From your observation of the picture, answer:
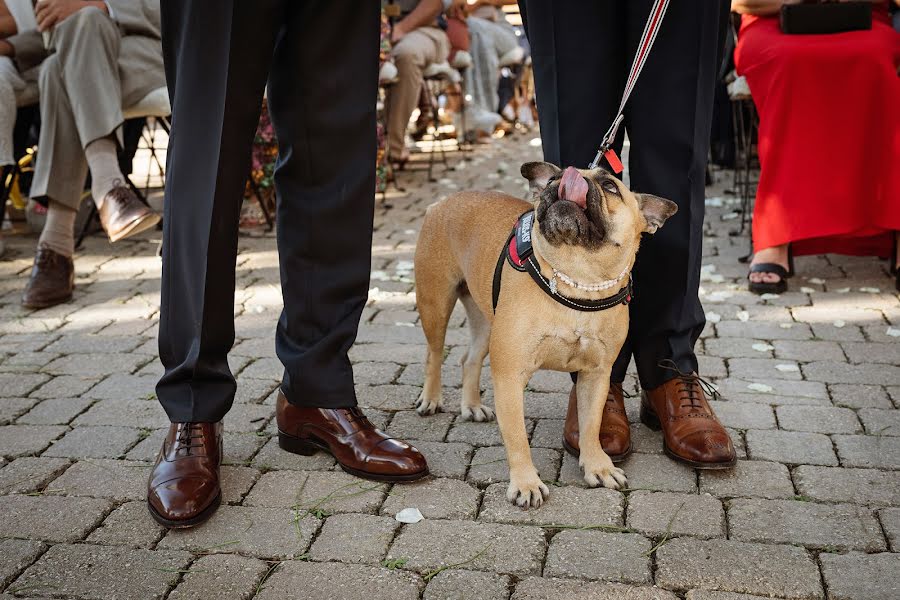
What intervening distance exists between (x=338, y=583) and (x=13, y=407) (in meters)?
2.03

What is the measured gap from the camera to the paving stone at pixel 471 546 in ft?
8.27

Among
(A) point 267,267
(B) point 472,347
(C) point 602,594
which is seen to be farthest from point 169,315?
(A) point 267,267

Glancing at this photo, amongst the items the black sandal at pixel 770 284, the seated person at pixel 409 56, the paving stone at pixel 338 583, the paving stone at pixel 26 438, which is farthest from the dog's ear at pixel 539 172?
the seated person at pixel 409 56

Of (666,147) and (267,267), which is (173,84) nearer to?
(666,147)

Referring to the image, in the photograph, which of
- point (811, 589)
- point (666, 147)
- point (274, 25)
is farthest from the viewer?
point (666, 147)

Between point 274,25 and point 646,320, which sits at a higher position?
point 274,25

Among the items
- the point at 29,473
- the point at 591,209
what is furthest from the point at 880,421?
the point at 29,473

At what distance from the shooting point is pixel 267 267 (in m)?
6.18

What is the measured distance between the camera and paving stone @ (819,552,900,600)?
2.34m

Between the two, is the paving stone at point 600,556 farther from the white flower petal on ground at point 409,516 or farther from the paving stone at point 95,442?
the paving stone at point 95,442

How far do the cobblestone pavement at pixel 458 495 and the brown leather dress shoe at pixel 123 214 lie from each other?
35.2 inches

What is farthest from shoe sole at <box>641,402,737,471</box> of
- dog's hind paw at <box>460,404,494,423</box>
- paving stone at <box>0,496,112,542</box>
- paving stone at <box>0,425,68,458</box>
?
paving stone at <box>0,425,68,458</box>

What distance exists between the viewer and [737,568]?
247cm

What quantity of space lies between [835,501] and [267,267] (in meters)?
4.19
